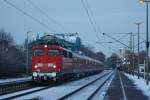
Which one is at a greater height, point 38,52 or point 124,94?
point 38,52

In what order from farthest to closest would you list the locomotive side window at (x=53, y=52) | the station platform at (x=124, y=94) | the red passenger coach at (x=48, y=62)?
the locomotive side window at (x=53, y=52), the red passenger coach at (x=48, y=62), the station platform at (x=124, y=94)

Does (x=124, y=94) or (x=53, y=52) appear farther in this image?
(x=53, y=52)

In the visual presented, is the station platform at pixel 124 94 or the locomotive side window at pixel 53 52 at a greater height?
the locomotive side window at pixel 53 52

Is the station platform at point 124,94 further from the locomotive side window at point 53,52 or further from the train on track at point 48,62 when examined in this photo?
the locomotive side window at point 53,52

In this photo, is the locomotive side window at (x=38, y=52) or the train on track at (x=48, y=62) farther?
the locomotive side window at (x=38, y=52)

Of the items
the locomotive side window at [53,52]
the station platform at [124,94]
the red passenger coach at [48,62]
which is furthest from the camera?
the locomotive side window at [53,52]

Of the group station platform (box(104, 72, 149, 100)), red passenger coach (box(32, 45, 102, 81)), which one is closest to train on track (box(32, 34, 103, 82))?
red passenger coach (box(32, 45, 102, 81))

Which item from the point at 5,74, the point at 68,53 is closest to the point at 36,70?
the point at 68,53

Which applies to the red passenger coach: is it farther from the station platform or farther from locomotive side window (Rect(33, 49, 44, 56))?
the station platform

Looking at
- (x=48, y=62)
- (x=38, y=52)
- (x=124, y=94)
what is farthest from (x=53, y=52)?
(x=124, y=94)

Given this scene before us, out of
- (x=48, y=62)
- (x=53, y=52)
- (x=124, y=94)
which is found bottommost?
(x=124, y=94)

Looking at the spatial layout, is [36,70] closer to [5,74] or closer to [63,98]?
[63,98]

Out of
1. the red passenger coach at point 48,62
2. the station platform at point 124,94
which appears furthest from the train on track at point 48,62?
the station platform at point 124,94

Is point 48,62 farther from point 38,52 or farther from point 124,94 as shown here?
point 124,94
